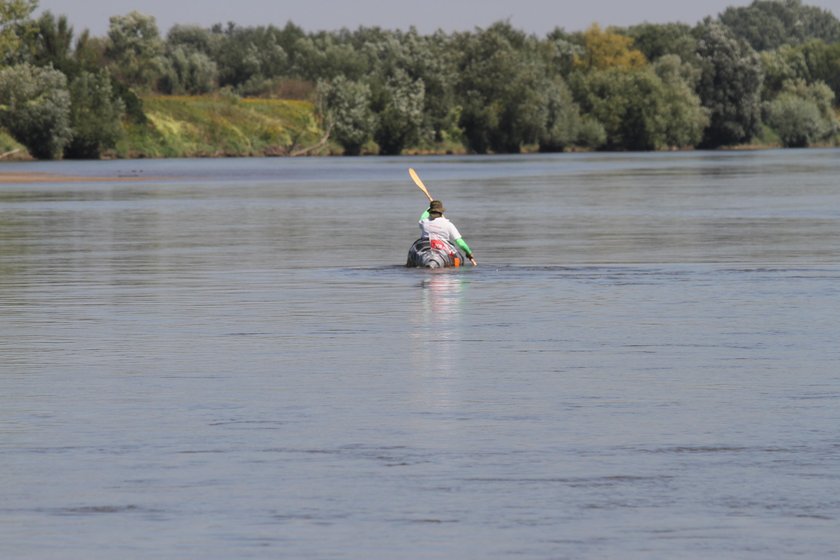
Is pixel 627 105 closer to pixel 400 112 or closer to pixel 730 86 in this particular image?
pixel 730 86

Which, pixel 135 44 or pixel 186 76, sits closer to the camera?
pixel 186 76

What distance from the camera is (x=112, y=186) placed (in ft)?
263

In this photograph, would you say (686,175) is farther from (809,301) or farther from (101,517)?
(101,517)

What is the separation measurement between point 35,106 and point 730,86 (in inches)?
2649

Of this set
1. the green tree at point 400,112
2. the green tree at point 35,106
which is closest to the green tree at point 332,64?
the green tree at point 400,112

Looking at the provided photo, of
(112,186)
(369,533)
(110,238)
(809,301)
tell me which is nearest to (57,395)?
(369,533)

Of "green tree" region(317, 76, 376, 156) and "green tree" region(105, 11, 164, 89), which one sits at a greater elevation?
"green tree" region(105, 11, 164, 89)

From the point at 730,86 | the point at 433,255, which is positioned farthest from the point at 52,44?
the point at 433,255

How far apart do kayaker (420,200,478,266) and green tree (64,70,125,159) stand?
351ft

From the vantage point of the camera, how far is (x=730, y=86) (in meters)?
169

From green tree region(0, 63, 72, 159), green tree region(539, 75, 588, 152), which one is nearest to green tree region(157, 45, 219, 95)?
green tree region(539, 75, 588, 152)

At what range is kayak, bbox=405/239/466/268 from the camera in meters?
28.9

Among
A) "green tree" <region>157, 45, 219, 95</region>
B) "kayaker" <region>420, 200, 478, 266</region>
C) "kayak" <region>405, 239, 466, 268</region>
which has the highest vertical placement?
"green tree" <region>157, 45, 219, 95</region>

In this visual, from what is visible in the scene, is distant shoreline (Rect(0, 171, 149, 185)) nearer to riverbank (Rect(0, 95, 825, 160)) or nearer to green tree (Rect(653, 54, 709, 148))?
riverbank (Rect(0, 95, 825, 160))
